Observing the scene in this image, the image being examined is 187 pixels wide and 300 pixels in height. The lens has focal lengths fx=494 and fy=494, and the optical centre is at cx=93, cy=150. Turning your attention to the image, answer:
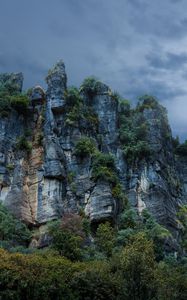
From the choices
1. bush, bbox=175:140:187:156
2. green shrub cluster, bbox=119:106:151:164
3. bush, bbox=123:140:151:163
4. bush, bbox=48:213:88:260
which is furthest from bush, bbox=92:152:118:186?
bush, bbox=175:140:187:156

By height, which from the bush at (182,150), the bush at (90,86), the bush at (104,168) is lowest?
the bush at (104,168)

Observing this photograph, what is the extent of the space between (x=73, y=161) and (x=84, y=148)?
1898 mm

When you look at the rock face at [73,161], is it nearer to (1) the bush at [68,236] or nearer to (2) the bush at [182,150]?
(1) the bush at [68,236]

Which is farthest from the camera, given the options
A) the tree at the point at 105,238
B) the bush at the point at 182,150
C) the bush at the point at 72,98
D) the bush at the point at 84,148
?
the bush at the point at 182,150

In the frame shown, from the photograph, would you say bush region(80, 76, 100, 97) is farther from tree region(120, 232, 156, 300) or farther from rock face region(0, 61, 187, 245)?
tree region(120, 232, 156, 300)

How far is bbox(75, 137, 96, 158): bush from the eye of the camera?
52.5 m

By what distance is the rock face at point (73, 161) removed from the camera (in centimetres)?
4903

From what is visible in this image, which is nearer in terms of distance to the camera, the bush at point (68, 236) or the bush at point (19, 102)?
the bush at point (68, 236)

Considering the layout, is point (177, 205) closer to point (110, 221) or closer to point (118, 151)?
point (118, 151)

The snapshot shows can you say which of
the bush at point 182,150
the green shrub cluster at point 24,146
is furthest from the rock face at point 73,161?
the bush at point 182,150

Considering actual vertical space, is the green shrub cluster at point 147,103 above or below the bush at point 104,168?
above

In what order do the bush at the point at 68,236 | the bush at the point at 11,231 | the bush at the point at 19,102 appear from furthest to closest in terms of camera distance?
the bush at the point at 19,102 → the bush at the point at 11,231 → the bush at the point at 68,236

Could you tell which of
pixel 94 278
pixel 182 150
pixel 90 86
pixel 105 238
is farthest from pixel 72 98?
pixel 94 278

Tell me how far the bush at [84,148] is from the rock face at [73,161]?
47 centimetres
